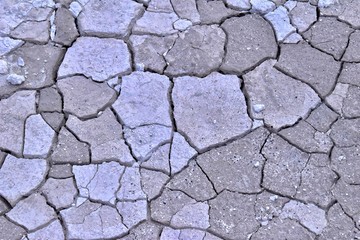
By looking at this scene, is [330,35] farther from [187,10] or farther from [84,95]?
[84,95]

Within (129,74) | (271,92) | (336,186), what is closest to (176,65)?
(129,74)

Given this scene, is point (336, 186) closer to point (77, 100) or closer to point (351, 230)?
point (351, 230)

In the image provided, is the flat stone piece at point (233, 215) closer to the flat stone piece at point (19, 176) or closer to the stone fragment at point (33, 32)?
the flat stone piece at point (19, 176)

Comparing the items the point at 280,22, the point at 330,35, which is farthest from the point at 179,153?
the point at 330,35

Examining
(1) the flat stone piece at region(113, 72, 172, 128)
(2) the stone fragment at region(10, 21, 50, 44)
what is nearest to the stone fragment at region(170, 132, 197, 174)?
(1) the flat stone piece at region(113, 72, 172, 128)

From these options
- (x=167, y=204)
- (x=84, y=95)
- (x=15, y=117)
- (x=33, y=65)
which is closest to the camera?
(x=167, y=204)

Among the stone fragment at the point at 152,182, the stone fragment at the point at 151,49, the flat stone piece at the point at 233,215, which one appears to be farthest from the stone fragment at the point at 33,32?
the flat stone piece at the point at 233,215
